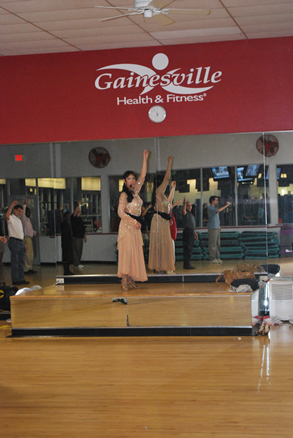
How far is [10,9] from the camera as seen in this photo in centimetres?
563

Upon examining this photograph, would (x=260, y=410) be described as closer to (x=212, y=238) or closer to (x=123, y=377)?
(x=123, y=377)

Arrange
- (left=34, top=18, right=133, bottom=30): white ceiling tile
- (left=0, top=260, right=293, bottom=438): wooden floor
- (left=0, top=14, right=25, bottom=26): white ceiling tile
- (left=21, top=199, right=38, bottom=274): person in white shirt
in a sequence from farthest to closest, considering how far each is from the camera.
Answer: (left=21, top=199, right=38, bottom=274): person in white shirt < (left=34, top=18, right=133, bottom=30): white ceiling tile < (left=0, top=14, right=25, bottom=26): white ceiling tile < (left=0, top=260, right=293, bottom=438): wooden floor

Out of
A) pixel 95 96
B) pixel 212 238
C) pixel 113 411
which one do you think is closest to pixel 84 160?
pixel 95 96

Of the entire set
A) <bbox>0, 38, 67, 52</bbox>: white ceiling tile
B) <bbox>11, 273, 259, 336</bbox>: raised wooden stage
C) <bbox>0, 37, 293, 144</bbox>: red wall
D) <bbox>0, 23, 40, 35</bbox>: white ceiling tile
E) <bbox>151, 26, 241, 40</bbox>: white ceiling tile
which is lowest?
<bbox>11, 273, 259, 336</bbox>: raised wooden stage

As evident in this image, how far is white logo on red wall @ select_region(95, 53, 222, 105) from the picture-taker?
7.03 meters

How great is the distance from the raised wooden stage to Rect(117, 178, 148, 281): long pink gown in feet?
0.90

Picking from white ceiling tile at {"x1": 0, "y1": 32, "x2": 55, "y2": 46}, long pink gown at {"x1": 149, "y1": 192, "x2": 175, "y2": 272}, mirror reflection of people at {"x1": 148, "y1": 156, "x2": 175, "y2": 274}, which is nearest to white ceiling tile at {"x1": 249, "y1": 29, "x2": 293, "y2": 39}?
mirror reflection of people at {"x1": 148, "y1": 156, "x2": 175, "y2": 274}

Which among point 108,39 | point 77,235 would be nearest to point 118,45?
point 108,39

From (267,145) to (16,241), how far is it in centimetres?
470

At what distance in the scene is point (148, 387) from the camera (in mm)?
4473

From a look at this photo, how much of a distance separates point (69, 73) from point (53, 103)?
0.48m

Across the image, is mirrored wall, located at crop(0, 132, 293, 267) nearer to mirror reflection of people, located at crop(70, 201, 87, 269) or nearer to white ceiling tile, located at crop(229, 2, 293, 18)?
mirror reflection of people, located at crop(70, 201, 87, 269)

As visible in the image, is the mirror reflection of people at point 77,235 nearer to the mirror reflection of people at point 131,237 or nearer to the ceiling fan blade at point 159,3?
the mirror reflection of people at point 131,237

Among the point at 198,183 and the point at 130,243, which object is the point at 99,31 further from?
the point at 130,243
